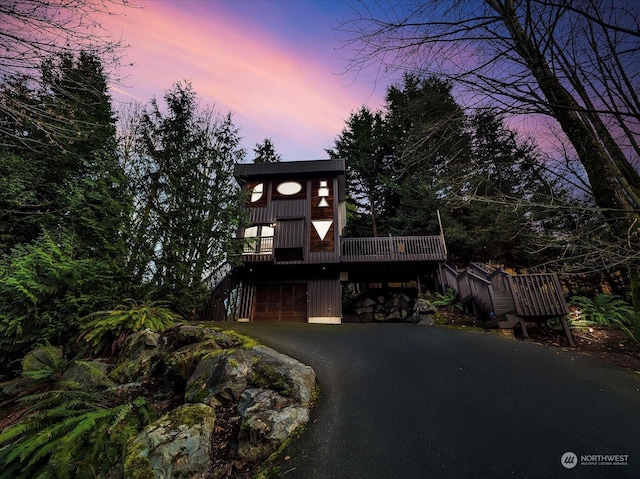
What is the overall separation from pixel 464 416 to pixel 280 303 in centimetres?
1157

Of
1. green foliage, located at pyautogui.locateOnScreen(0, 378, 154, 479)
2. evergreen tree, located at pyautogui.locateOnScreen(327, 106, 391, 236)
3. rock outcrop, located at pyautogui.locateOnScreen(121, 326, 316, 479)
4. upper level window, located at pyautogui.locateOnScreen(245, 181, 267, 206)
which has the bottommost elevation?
green foliage, located at pyautogui.locateOnScreen(0, 378, 154, 479)

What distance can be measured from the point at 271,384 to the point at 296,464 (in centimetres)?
115

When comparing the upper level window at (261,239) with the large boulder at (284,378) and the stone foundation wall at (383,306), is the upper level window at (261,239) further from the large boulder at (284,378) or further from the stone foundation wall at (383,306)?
the large boulder at (284,378)

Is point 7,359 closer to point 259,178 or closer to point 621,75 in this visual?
point 621,75

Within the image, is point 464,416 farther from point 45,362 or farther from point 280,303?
point 280,303

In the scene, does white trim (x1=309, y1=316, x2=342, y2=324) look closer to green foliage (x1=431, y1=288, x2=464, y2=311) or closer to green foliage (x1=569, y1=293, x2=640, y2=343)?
green foliage (x1=431, y1=288, x2=464, y2=311)

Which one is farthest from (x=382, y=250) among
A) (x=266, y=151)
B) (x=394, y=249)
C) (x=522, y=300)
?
(x=266, y=151)

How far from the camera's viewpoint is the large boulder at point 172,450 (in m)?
2.05

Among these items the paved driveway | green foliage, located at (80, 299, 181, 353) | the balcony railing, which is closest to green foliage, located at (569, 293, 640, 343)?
the paved driveway

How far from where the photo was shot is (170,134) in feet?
33.9

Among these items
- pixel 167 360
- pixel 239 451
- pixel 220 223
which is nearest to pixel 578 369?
pixel 239 451

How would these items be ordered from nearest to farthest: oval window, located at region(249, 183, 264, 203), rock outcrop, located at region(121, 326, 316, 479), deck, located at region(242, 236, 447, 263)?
rock outcrop, located at region(121, 326, 316, 479)
deck, located at region(242, 236, 447, 263)
oval window, located at region(249, 183, 264, 203)

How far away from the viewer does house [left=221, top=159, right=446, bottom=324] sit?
13.2 meters

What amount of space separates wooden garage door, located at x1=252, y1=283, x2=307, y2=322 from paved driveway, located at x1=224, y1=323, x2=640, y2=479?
8386 millimetres
